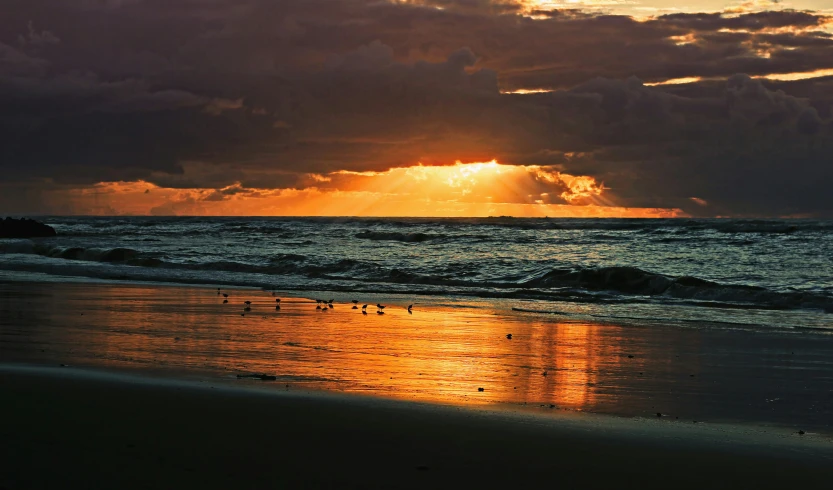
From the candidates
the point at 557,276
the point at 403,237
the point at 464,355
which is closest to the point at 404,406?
the point at 464,355

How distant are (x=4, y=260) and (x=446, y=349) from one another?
24916 mm

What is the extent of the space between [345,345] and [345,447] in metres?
4.73

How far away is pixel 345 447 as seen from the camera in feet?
17.3

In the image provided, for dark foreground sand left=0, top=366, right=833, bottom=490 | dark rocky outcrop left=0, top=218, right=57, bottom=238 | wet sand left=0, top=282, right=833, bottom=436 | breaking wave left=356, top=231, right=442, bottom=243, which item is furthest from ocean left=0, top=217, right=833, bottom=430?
dark rocky outcrop left=0, top=218, right=57, bottom=238

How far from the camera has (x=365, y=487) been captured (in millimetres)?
4512

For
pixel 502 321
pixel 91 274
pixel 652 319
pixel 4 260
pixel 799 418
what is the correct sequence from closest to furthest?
pixel 799 418 < pixel 502 321 < pixel 652 319 < pixel 91 274 < pixel 4 260

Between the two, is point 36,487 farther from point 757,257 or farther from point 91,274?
point 757,257

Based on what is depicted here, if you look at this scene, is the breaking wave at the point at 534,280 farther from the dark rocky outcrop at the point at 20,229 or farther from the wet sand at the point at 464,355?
the dark rocky outcrop at the point at 20,229

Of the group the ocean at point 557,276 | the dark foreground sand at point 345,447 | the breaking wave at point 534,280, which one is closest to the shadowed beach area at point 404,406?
the dark foreground sand at point 345,447

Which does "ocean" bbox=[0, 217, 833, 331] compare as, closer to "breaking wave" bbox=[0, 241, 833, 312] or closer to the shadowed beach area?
"breaking wave" bbox=[0, 241, 833, 312]

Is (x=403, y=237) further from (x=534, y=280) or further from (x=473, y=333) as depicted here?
(x=473, y=333)

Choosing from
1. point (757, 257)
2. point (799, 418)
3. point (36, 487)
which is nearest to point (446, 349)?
point (799, 418)

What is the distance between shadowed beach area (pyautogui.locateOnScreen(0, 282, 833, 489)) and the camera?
4.84 m

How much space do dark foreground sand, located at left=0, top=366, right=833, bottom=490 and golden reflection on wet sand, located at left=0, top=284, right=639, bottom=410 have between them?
0.97 metres
